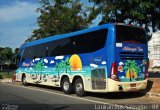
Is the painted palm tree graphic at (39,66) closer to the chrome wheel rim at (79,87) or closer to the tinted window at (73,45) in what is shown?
the tinted window at (73,45)

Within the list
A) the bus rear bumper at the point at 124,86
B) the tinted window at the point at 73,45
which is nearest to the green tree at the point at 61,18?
the tinted window at the point at 73,45

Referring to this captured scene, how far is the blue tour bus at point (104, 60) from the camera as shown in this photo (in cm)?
1573

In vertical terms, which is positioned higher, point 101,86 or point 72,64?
point 72,64

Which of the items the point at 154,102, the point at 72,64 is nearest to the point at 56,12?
the point at 72,64

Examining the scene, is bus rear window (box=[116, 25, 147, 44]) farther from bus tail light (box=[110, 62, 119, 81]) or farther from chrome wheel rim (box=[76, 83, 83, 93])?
chrome wheel rim (box=[76, 83, 83, 93])

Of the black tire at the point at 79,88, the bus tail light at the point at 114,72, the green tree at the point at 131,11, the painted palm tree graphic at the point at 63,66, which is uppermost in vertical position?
the green tree at the point at 131,11

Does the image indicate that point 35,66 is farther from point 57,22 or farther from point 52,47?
point 57,22

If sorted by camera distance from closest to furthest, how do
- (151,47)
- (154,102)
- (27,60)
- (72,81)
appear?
(154,102) → (72,81) → (27,60) → (151,47)

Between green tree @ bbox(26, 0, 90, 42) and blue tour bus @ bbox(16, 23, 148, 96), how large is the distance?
10.7m

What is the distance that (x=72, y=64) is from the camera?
18766 mm

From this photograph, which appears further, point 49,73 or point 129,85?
point 49,73

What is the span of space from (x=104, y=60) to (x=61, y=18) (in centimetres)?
1547

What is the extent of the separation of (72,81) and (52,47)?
3402mm

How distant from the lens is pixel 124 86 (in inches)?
626
